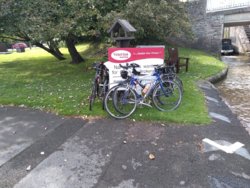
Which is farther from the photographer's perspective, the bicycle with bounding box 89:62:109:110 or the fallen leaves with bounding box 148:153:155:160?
the bicycle with bounding box 89:62:109:110

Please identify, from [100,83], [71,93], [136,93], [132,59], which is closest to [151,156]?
[136,93]

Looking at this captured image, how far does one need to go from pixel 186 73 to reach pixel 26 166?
7.44m

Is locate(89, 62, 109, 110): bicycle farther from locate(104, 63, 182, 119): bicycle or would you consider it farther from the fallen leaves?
the fallen leaves

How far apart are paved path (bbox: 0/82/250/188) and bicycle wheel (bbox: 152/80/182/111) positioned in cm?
81

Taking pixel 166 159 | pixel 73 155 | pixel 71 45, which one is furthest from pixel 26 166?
pixel 71 45

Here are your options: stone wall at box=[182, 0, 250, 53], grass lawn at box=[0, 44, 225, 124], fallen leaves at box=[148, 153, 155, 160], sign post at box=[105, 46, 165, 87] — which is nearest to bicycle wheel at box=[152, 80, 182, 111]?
grass lawn at box=[0, 44, 225, 124]

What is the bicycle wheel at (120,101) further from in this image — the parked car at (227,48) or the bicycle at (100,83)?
the parked car at (227,48)

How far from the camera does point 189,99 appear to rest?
6477 mm

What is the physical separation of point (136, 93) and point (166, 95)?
798 millimetres

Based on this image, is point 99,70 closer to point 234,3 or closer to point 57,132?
point 57,132

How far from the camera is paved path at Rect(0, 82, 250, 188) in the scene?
132 inches

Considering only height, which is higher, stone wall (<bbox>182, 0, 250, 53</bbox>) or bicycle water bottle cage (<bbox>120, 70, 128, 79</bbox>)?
stone wall (<bbox>182, 0, 250, 53</bbox>)

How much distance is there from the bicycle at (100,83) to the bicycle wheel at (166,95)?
43.1 inches

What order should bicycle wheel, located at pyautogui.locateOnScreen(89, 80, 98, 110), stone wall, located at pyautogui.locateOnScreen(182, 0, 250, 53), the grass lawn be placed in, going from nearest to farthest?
the grass lawn < bicycle wheel, located at pyautogui.locateOnScreen(89, 80, 98, 110) < stone wall, located at pyautogui.locateOnScreen(182, 0, 250, 53)
